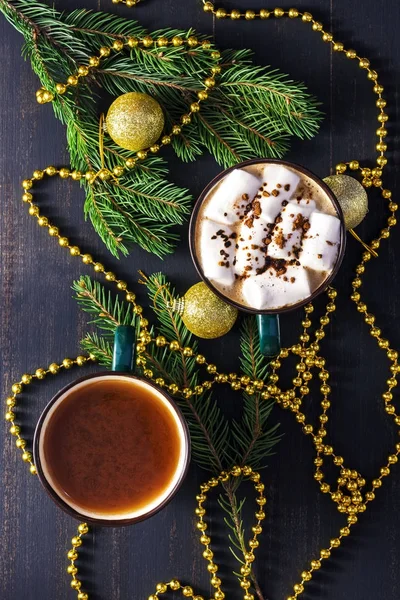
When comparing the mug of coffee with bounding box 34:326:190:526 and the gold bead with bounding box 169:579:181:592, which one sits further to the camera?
the gold bead with bounding box 169:579:181:592

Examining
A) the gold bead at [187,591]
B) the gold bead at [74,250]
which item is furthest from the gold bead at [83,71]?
the gold bead at [187,591]

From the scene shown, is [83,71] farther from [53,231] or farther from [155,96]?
[53,231]

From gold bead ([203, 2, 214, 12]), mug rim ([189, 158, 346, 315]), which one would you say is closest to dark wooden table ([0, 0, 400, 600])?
gold bead ([203, 2, 214, 12])

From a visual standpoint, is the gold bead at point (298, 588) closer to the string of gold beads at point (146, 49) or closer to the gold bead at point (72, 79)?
the string of gold beads at point (146, 49)

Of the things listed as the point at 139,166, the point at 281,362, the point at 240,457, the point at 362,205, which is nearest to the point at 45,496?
the point at 240,457

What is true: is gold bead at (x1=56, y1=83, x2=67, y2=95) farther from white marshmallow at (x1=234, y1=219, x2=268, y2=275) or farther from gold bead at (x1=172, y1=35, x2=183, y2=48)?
white marshmallow at (x1=234, y1=219, x2=268, y2=275)

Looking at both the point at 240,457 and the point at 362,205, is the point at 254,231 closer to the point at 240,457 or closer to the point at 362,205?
the point at 362,205
